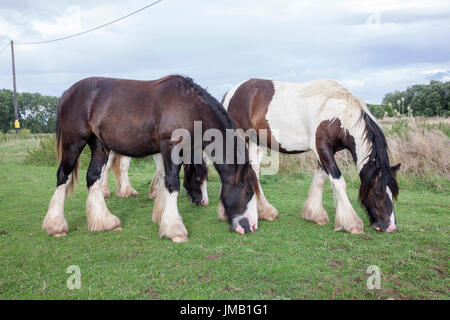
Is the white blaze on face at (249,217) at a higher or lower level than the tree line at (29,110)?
lower

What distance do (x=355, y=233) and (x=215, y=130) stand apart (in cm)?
262

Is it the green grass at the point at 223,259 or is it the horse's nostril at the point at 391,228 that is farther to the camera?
the horse's nostril at the point at 391,228

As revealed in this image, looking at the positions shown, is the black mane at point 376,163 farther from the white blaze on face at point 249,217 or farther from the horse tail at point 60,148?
the horse tail at point 60,148

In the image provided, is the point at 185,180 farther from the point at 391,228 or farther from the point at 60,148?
the point at 391,228

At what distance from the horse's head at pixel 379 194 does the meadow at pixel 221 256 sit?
215mm

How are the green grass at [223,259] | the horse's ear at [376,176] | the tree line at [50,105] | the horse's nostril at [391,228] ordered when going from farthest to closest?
1. the tree line at [50,105]
2. the horse's nostril at [391,228]
3. the horse's ear at [376,176]
4. the green grass at [223,259]

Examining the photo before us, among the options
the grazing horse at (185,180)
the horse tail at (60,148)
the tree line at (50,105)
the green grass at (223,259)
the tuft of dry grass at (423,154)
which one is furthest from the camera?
the tree line at (50,105)

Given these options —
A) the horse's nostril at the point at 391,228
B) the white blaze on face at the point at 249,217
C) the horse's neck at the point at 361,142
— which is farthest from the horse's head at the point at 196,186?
the horse's nostril at the point at 391,228

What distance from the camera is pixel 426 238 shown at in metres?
4.86

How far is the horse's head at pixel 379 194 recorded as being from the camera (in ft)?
16.0

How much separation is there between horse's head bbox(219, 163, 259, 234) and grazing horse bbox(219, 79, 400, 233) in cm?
102

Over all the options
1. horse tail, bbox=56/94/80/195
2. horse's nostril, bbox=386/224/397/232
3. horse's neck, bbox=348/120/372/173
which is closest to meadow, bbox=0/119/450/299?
horse's nostril, bbox=386/224/397/232
